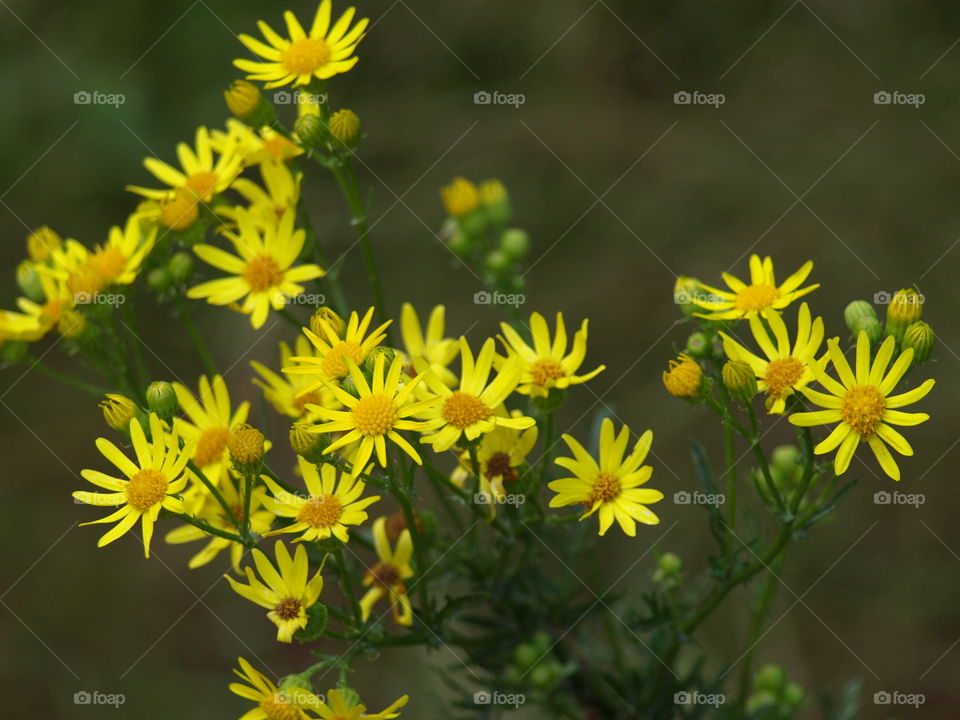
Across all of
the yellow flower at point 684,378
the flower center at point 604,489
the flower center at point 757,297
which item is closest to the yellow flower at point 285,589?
the flower center at point 604,489

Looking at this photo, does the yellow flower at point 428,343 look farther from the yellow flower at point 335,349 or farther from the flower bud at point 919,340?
the flower bud at point 919,340

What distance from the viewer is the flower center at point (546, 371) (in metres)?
3.79

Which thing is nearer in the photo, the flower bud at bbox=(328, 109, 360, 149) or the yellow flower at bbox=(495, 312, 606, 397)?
the yellow flower at bbox=(495, 312, 606, 397)

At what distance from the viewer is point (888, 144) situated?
7512 mm

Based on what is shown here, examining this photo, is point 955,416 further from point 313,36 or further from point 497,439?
point 313,36

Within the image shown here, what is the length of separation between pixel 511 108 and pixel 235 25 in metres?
2.33

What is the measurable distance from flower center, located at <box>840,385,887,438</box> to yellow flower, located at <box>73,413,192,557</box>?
7.67 feet

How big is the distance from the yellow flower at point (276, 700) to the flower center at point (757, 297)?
2.16m

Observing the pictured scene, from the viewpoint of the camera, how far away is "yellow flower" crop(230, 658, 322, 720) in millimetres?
3240

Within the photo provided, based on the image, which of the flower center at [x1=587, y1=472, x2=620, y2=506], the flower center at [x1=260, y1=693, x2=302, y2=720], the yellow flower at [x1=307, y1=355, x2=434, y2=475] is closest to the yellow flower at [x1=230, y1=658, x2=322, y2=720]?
the flower center at [x1=260, y1=693, x2=302, y2=720]

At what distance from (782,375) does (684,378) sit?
0.37 meters

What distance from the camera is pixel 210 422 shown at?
13.3ft

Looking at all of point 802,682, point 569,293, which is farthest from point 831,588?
point 569,293

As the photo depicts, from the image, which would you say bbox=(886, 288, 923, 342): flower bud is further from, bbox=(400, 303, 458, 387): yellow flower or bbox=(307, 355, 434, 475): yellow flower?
bbox=(307, 355, 434, 475): yellow flower
